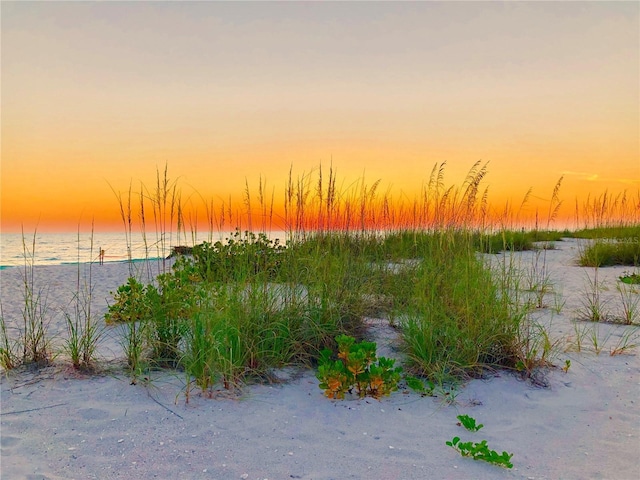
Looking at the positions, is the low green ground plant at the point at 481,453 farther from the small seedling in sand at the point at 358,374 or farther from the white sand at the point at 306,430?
the small seedling in sand at the point at 358,374

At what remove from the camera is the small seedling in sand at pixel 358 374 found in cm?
335

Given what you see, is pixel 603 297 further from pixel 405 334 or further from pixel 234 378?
pixel 234 378

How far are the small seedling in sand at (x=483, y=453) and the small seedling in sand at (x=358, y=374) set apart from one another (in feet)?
2.43

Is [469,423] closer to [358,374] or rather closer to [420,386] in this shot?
[420,386]

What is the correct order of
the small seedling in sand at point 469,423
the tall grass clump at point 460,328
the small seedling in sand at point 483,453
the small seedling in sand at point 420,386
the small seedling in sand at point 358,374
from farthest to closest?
the tall grass clump at point 460,328
the small seedling in sand at point 420,386
the small seedling in sand at point 358,374
the small seedling in sand at point 469,423
the small seedling in sand at point 483,453

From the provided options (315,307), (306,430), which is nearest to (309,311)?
(315,307)

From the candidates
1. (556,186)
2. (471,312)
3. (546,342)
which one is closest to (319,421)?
(471,312)

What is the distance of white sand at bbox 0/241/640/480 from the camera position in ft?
8.50

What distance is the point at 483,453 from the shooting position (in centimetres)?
267

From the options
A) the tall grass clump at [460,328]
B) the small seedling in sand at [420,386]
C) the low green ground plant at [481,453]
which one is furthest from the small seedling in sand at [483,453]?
the tall grass clump at [460,328]

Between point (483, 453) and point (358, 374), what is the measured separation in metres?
1.04

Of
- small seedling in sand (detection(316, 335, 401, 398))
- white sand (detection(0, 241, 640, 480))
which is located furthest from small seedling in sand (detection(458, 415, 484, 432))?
small seedling in sand (detection(316, 335, 401, 398))

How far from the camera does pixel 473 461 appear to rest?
8.78 ft

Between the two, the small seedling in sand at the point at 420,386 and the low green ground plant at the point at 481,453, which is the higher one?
the small seedling in sand at the point at 420,386
